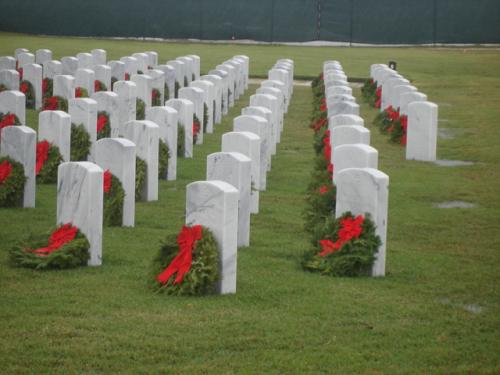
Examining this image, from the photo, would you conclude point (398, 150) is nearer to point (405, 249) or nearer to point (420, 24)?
point (405, 249)

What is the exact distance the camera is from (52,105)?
56.0ft

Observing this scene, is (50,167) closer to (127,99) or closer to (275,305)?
(127,99)

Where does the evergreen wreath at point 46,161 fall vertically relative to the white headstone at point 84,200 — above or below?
above

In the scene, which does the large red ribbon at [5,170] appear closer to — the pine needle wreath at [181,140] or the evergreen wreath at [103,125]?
the evergreen wreath at [103,125]

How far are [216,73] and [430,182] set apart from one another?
29.7 ft

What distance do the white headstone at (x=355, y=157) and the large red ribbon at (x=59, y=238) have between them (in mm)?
2390

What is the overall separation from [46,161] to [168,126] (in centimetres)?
158

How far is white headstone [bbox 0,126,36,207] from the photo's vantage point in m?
10.6

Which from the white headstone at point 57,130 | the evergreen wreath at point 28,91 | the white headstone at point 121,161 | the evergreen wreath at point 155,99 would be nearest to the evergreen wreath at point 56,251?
the white headstone at point 121,161

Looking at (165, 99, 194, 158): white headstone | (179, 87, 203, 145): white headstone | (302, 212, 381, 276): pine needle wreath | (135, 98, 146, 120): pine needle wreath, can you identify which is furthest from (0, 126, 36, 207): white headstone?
(135, 98, 146, 120): pine needle wreath

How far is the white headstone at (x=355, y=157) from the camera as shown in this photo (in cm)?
952

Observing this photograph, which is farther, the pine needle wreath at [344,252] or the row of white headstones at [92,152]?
the row of white headstones at [92,152]

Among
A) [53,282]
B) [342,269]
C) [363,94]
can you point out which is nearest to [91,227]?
[53,282]

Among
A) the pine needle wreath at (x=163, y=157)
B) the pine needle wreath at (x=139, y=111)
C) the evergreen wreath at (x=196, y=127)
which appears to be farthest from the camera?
the pine needle wreath at (x=139, y=111)
